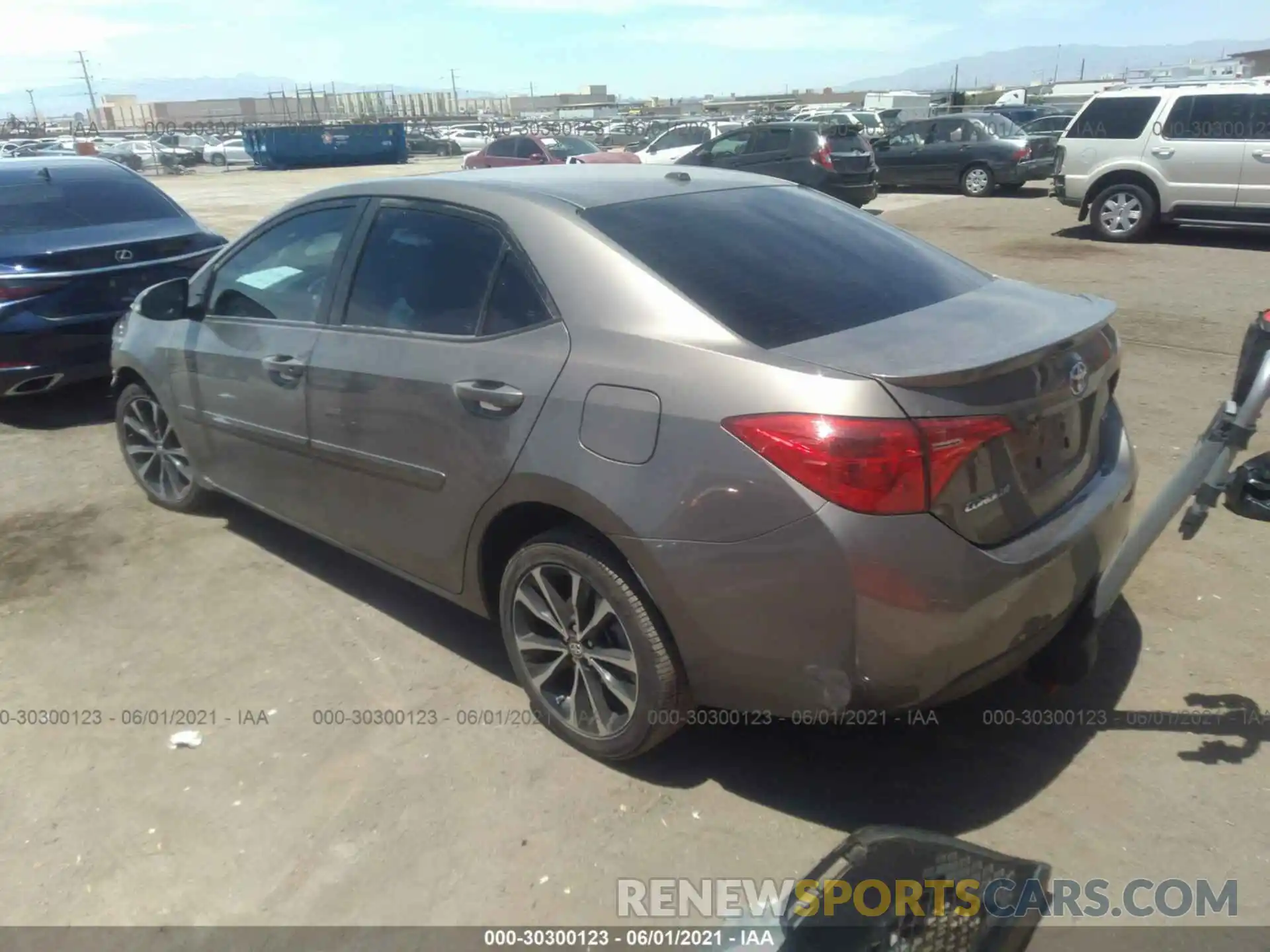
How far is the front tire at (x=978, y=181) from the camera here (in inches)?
739

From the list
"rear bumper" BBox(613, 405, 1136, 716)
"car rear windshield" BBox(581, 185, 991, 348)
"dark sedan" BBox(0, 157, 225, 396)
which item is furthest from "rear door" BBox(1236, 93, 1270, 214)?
"dark sedan" BBox(0, 157, 225, 396)

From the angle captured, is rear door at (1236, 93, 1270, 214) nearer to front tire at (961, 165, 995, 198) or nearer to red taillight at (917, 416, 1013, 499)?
front tire at (961, 165, 995, 198)

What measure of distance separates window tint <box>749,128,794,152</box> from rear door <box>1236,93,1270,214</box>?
6.59 m

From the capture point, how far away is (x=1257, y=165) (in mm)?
11492

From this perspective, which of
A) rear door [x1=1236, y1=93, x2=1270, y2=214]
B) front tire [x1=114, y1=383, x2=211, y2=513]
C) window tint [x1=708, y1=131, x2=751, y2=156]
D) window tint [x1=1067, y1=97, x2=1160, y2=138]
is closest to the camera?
front tire [x1=114, y1=383, x2=211, y2=513]

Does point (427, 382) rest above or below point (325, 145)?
above

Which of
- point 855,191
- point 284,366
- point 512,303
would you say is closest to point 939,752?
point 512,303

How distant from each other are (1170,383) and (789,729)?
478 cm

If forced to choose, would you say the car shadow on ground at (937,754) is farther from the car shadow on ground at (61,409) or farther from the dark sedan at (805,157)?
the dark sedan at (805,157)

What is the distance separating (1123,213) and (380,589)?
12.0 meters

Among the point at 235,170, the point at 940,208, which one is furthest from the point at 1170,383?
the point at 235,170

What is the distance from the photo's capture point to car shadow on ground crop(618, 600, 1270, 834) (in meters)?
2.81

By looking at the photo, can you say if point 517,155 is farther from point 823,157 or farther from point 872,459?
point 872,459

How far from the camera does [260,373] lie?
152 inches
